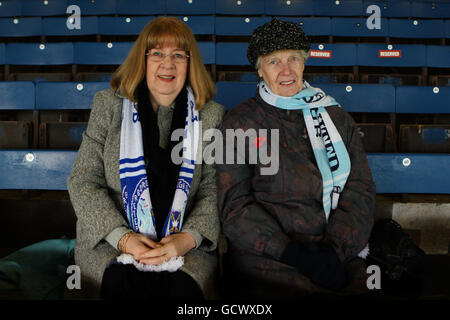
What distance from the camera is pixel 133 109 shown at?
0.83 m

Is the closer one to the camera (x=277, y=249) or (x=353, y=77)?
(x=277, y=249)

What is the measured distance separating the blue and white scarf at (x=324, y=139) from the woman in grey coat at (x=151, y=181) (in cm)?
18

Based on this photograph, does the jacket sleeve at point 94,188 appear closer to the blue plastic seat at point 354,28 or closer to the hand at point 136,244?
the hand at point 136,244

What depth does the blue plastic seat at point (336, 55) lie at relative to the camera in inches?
82.0

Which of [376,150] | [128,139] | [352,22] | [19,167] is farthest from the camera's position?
[352,22]

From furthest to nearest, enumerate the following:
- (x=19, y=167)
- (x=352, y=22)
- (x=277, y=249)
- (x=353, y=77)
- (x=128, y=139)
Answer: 1. (x=352, y=22)
2. (x=353, y=77)
3. (x=19, y=167)
4. (x=128, y=139)
5. (x=277, y=249)

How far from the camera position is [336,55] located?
2.10m

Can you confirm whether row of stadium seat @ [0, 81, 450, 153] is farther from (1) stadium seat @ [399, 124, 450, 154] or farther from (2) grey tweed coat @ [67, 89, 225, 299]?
(2) grey tweed coat @ [67, 89, 225, 299]

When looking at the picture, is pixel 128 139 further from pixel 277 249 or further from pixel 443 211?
pixel 443 211

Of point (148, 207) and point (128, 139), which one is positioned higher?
point (128, 139)

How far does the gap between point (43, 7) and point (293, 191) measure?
9.53 ft
